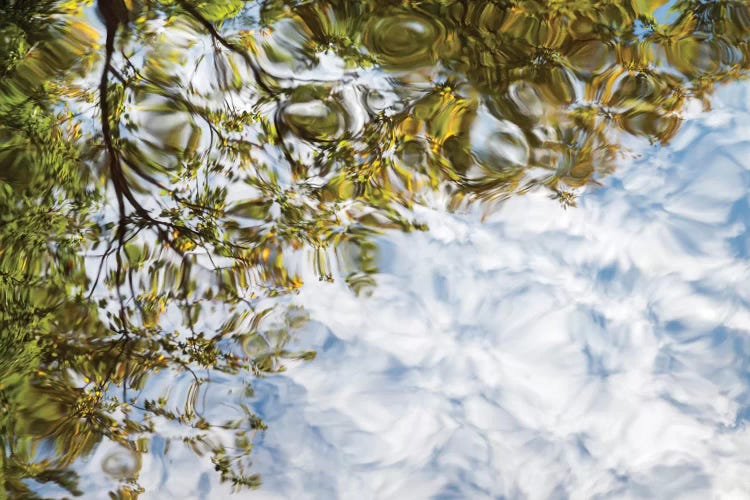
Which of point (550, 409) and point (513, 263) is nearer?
point (550, 409)

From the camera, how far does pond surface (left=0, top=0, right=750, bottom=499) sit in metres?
1.87

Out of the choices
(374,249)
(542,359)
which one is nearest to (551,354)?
(542,359)

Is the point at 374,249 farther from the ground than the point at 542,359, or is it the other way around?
the point at 374,249

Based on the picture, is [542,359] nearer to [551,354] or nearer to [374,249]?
[551,354]

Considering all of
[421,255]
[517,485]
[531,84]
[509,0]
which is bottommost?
[517,485]

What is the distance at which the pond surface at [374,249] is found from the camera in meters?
1.87

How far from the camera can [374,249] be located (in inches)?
82.9

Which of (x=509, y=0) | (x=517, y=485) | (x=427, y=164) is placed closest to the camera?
(x=517, y=485)

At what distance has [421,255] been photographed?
2098 mm

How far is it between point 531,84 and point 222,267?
1.31 meters

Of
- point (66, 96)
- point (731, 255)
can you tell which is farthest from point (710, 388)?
point (66, 96)

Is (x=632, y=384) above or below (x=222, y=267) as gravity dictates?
below

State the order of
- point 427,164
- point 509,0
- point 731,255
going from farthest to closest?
point 509,0 < point 427,164 < point 731,255

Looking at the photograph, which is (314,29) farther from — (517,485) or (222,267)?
(517,485)
